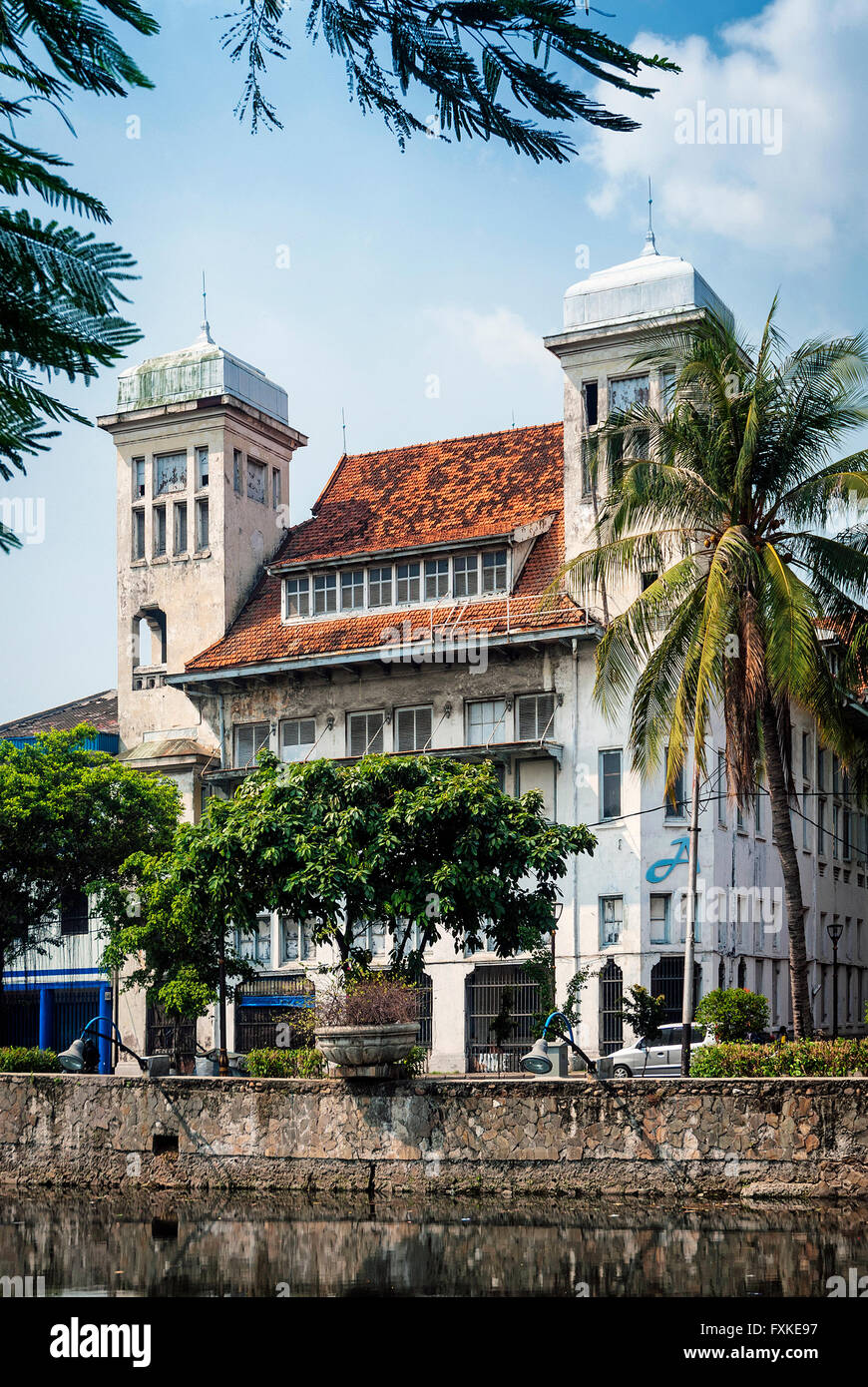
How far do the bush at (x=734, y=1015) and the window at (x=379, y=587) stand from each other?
15.4m

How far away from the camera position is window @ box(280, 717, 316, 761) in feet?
140

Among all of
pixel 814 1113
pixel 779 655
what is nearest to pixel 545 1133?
pixel 814 1113

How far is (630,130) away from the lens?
13.1 ft

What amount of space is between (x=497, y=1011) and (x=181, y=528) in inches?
679

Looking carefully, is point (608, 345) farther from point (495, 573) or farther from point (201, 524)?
point (201, 524)

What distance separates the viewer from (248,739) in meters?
43.6

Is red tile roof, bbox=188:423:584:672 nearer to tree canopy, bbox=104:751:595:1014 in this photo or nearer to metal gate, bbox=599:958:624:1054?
metal gate, bbox=599:958:624:1054

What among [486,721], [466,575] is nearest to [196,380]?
[466,575]

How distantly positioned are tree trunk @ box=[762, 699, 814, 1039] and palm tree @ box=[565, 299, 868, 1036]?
3cm

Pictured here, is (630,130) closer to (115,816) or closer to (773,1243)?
(773,1243)

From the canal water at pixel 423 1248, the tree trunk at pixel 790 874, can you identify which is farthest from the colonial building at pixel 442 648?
the canal water at pixel 423 1248

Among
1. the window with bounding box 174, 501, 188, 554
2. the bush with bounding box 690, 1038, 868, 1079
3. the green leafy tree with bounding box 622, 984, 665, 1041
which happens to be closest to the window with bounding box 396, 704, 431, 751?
the green leafy tree with bounding box 622, 984, 665, 1041

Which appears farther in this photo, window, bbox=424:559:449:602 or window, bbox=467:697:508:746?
window, bbox=424:559:449:602

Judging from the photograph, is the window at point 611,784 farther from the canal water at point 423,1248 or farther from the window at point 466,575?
the canal water at point 423,1248
